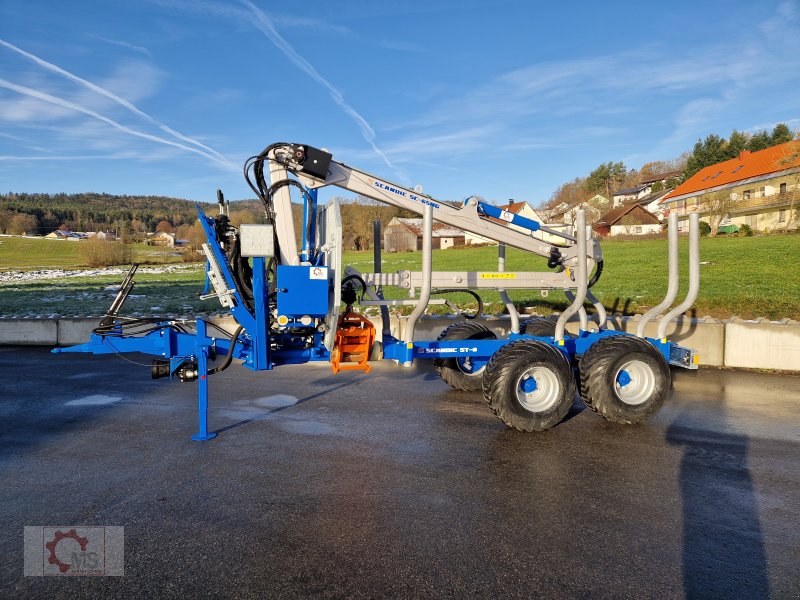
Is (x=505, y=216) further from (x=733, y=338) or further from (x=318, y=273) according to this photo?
(x=733, y=338)

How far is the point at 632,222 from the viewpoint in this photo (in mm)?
68438

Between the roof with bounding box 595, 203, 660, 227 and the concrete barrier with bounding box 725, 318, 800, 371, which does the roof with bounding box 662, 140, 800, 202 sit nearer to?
the roof with bounding box 595, 203, 660, 227

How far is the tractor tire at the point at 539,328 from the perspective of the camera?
8.06 m

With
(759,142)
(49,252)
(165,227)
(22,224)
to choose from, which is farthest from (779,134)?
(22,224)

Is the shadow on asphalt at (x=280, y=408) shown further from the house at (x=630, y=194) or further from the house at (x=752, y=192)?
the house at (x=630, y=194)

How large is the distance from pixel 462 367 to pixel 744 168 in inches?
2368

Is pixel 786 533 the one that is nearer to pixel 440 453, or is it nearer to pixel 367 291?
pixel 440 453

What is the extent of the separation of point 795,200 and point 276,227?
146 feet

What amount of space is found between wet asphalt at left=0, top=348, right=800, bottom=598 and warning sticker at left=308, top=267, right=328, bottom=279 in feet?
5.59

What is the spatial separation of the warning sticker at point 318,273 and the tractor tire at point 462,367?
2.53 metres

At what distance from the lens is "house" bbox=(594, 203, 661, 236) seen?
66312 mm

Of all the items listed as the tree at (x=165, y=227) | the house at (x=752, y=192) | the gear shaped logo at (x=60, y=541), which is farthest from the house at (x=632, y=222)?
the tree at (x=165, y=227)

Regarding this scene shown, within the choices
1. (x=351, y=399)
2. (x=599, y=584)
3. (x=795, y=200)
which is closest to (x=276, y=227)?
(x=351, y=399)

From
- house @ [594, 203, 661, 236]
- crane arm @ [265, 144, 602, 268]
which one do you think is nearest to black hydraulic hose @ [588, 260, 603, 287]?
crane arm @ [265, 144, 602, 268]
